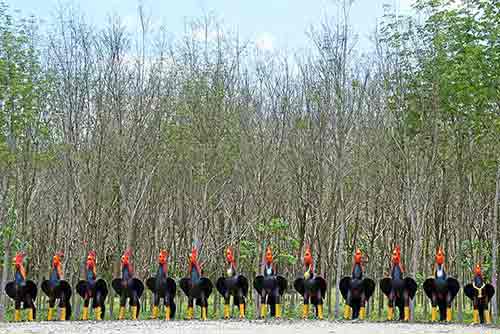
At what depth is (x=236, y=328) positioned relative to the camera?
1391 centimetres

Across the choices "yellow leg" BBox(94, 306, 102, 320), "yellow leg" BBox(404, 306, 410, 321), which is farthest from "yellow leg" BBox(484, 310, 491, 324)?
→ "yellow leg" BBox(94, 306, 102, 320)

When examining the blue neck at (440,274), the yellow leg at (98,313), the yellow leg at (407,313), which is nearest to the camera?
the blue neck at (440,274)

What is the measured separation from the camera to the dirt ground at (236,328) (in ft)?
43.7

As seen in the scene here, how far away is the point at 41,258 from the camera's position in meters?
24.8

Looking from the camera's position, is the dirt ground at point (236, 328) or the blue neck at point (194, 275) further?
the blue neck at point (194, 275)

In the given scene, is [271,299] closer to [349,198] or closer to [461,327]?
[461,327]

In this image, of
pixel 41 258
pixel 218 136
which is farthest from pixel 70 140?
pixel 41 258

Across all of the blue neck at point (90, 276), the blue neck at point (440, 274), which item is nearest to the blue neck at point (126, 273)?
the blue neck at point (90, 276)

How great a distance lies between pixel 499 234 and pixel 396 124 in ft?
20.3

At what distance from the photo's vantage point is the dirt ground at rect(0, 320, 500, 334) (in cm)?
1332

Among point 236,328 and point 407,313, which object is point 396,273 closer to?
point 407,313

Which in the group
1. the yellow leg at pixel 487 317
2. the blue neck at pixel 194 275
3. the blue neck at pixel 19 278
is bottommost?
the yellow leg at pixel 487 317

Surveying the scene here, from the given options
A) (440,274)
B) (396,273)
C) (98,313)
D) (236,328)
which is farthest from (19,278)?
(440,274)

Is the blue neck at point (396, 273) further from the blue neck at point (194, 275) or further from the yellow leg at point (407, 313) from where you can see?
the blue neck at point (194, 275)
